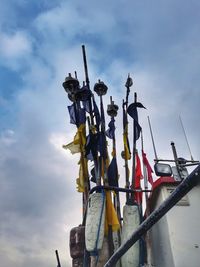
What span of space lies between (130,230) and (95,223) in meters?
0.59

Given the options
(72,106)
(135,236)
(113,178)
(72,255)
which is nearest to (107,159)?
(113,178)

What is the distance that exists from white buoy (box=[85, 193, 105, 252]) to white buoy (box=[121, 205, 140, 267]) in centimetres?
39

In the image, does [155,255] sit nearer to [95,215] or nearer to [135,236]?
[95,215]

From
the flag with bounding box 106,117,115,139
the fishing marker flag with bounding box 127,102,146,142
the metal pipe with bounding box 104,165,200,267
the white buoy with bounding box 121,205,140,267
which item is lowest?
the metal pipe with bounding box 104,165,200,267

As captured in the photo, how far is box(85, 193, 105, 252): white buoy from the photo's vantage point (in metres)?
4.74

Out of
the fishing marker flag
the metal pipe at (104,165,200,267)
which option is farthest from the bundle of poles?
the metal pipe at (104,165,200,267)

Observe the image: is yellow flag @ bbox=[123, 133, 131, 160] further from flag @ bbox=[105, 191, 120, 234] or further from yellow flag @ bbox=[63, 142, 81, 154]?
flag @ bbox=[105, 191, 120, 234]

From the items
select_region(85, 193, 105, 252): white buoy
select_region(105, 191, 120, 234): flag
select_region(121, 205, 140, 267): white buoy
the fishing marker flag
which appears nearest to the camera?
select_region(121, 205, 140, 267): white buoy

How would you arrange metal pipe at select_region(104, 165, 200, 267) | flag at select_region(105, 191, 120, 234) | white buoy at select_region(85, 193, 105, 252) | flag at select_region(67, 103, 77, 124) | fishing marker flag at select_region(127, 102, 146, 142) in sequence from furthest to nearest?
flag at select_region(67, 103, 77, 124)
fishing marker flag at select_region(127, 102, 146, 142)
flag at select_region(105, 191, 120, 234)
white buoy at select_region(85, 193, 105, 252)
metal pipe at select_region(104, 165, 200, 267)

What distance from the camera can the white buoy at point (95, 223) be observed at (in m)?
4.74

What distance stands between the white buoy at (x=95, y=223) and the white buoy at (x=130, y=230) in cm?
39

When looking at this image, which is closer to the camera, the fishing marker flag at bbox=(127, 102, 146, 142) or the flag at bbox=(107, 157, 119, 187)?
the flag at bbox=(107, 157, 119, 187)

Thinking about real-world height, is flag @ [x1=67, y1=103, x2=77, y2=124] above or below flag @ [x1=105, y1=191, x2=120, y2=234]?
above

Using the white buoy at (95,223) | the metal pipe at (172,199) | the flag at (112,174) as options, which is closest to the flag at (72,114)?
the flag at (112,174)
